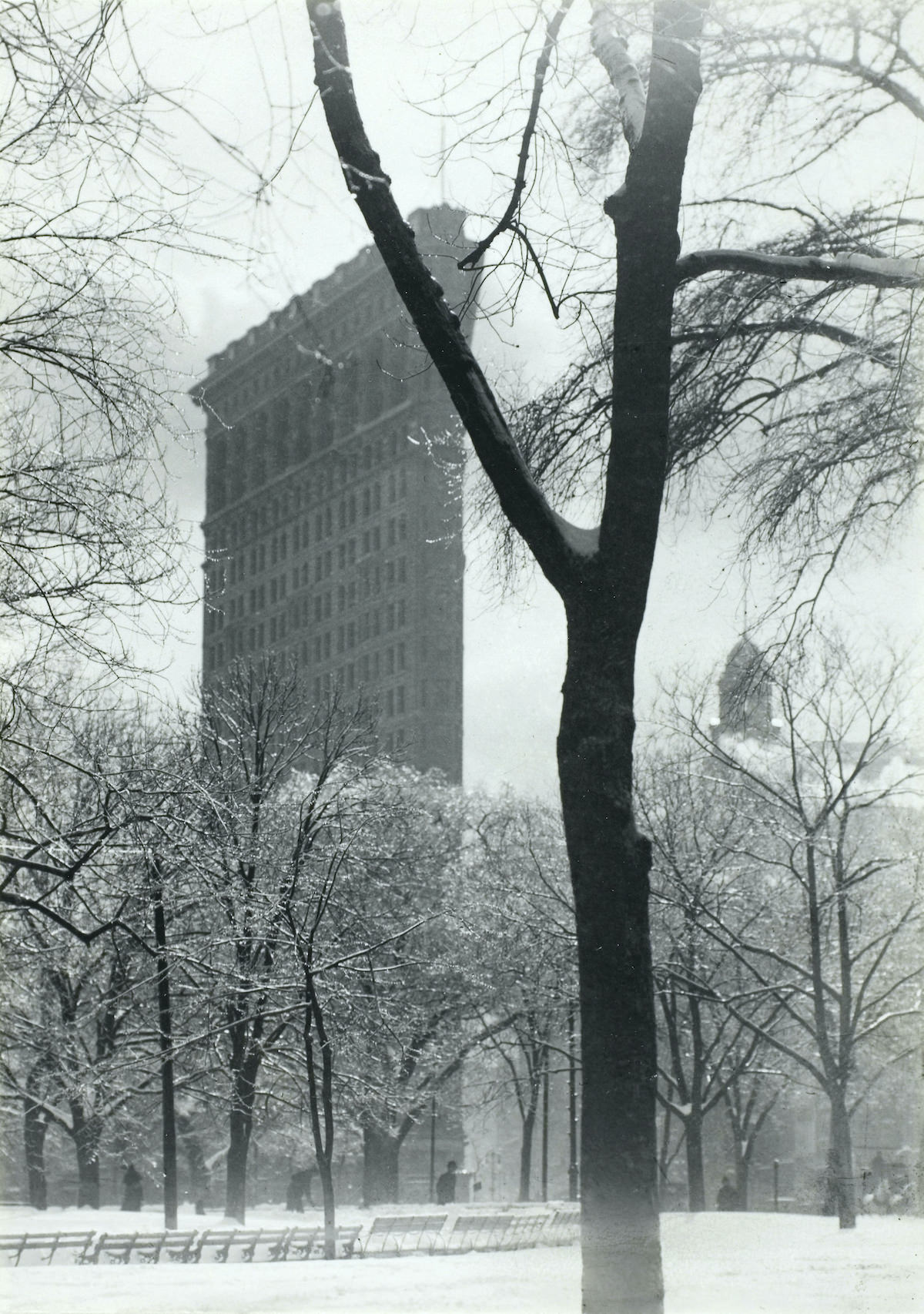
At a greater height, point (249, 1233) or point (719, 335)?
point (719, 335)

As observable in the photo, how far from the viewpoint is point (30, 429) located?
377 inches

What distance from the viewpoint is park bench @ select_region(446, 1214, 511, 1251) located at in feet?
72.9

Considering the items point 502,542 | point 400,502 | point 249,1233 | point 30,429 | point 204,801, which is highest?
point 400,502

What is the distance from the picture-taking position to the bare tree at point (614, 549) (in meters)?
5.96

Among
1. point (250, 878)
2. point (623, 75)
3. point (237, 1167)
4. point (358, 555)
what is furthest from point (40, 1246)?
point (358, 555)

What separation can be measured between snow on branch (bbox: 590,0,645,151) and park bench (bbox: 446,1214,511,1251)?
1824cm

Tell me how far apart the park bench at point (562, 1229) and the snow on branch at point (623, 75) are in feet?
62.1

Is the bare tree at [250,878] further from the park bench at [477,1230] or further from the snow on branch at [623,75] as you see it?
the snow on branch at [623,75]

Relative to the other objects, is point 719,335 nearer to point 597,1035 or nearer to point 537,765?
point 597,1035

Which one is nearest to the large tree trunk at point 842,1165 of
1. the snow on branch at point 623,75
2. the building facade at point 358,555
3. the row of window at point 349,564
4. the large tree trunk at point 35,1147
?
the building facade at point 358,555

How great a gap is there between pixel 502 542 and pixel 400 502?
5711 centimetres

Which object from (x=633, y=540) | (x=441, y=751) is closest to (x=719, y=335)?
(x=633, y=540)

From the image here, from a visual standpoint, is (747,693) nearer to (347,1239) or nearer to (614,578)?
(614,578)

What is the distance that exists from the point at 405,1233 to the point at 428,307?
18.7 m
